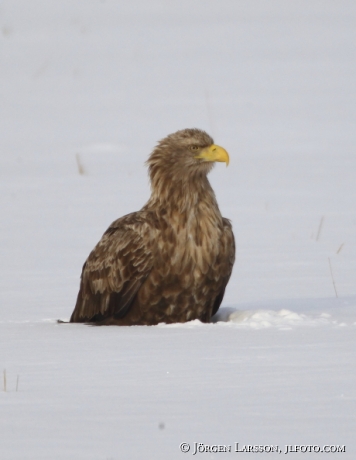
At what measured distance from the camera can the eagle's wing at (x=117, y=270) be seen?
23.1 ft

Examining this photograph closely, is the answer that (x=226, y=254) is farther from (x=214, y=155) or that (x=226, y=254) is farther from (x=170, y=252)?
(x=214, y=155)

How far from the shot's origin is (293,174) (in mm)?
14219

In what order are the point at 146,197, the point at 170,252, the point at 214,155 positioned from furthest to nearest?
the point at 146,197
the point at 214,155
the point at 170,252

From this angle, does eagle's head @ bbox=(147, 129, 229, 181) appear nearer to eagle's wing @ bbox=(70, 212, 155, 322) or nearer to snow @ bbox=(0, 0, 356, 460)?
eagle's wing @ bbox=(70, 212, 155, 322)

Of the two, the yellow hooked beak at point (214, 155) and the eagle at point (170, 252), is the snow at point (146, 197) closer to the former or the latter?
the eagle at point (170, 252)

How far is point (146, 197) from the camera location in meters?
13.4

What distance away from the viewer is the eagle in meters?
7.00

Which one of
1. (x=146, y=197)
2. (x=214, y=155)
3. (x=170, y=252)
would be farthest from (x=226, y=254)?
(x=146, y=197)

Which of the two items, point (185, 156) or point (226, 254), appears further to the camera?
point (185, 156)

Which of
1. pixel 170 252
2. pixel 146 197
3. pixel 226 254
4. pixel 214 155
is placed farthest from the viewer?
pixel 146 197

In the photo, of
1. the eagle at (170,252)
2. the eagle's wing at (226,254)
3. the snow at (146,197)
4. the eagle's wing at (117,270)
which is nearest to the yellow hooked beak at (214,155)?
the eagle at (170,252)

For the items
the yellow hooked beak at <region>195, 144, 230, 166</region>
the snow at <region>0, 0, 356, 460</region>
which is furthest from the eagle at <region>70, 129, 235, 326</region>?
the snow at <region>0, 0, 356, 460</region>

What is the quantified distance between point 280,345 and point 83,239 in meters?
5.82

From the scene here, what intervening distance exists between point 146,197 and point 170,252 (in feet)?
21.0
